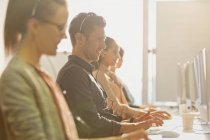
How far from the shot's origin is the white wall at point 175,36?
4.36 m

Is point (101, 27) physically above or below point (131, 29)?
below

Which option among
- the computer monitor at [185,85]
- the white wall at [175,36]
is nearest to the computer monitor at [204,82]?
the computer monitor at [185,85]

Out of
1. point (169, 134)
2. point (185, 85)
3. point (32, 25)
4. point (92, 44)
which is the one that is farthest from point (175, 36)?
point (32, 25)

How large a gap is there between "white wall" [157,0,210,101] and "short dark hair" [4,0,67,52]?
11.3 feet

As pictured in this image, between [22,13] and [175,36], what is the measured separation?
3.49 m

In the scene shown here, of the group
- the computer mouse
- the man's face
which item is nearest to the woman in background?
the computer mouse

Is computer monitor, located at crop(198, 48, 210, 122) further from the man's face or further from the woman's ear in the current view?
the woman's ear

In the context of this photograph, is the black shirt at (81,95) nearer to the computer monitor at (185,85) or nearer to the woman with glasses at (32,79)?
the woman with glasses at (32,79)

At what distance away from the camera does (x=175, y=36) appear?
440cm

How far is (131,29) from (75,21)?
6.28ft

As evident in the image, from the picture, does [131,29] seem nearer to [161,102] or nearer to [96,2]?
[96,2]

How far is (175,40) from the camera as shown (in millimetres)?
4402

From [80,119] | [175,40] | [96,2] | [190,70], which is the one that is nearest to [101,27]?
[80,119]

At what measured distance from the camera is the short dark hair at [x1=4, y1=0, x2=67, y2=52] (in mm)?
1042
